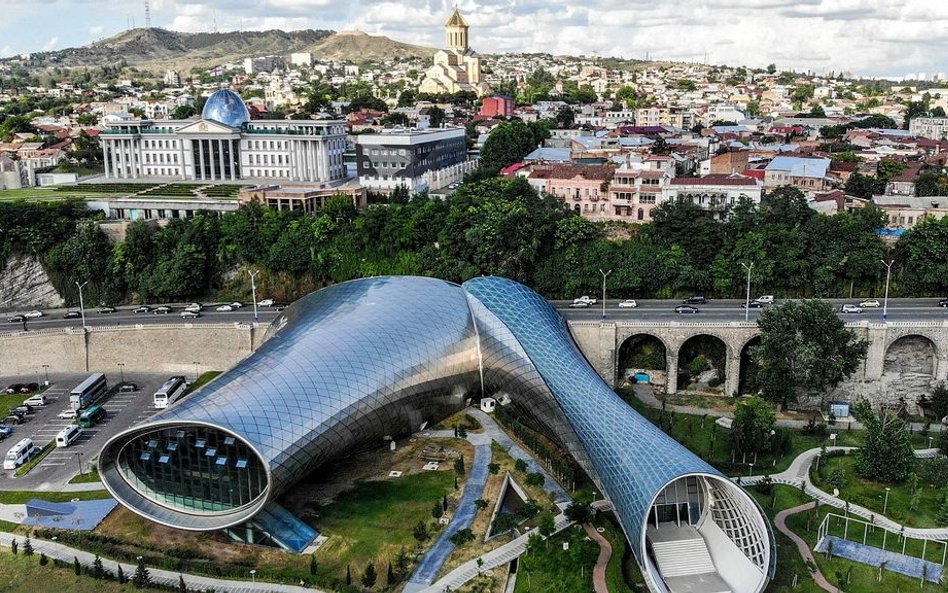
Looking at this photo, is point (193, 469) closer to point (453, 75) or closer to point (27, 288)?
point (27, 288)

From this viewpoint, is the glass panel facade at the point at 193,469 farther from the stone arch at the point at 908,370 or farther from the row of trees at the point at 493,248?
the stone arch at the point at 908,370

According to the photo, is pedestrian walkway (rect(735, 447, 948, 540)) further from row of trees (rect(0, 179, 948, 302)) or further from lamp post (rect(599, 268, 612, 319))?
row of trees (rect(0, 179, 948, 302))

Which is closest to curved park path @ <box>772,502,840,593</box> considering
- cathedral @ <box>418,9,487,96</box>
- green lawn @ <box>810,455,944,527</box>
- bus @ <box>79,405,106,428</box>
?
green lawn @ <box>810,455,944,527</box>

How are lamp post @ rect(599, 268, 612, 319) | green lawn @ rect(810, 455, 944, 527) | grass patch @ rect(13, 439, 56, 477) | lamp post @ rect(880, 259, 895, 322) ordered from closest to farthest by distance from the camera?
green lawn @ rect(810, 455, 944, 527), grass patch @ rect(13, 439, 56, 477), lamp post @ rect(880, 259, 895, 322), lamp post @ rect(599, 268, 612, 319)

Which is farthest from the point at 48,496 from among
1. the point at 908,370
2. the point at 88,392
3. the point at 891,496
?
the point at 908,370

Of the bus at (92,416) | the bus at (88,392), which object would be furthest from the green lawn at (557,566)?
the bus at (88,392)

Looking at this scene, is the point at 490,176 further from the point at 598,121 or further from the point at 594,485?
the point at 598,121
